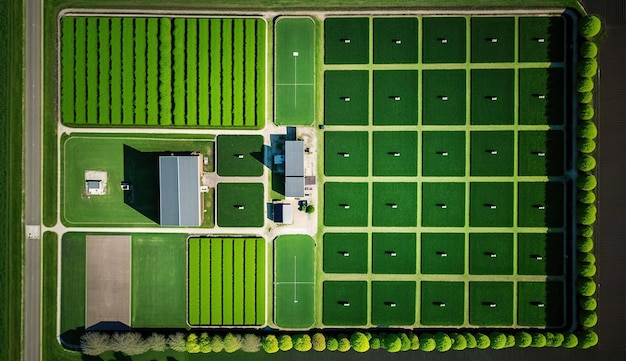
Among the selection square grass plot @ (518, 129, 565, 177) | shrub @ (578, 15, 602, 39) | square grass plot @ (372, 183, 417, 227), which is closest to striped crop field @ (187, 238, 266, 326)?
square grass plot @ (372, 183, 417, 227)

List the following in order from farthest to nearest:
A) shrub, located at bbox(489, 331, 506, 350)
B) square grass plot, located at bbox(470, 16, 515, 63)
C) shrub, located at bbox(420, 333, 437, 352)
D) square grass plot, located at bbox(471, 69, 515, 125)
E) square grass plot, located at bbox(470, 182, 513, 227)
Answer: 1. square grass plot, located at bbox(470, 182, 513, 227)
2. square grass plot, located at bbox(471, 69, 515, 125)
3. square grass plot, located at bbox(470, 16, 515, 63)
4. shrub, located at bbox(420, 333, 437, 352)
5. shrub, located at bbox(489, 331, 506, 350)

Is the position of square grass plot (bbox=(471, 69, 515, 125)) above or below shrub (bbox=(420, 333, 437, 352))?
above

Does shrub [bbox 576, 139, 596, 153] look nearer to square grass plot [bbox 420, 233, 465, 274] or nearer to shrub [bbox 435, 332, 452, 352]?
square grass plot [bbox 420, 233, 465, 274]

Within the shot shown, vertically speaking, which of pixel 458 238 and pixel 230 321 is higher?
pixel 458 238

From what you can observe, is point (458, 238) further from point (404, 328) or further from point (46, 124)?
point (46, 124)

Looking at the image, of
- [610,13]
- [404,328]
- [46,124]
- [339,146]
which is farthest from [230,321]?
[610,13]

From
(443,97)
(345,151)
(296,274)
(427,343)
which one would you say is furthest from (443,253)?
(443,97)
